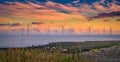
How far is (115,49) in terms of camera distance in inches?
1091

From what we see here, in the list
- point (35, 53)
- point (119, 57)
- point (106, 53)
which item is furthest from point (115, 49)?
point (35, 53)

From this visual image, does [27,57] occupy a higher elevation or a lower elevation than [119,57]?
higher

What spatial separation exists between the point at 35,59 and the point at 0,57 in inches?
61.1

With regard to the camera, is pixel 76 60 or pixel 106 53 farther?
pixel 106 53

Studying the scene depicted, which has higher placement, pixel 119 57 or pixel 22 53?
pixel 22 53

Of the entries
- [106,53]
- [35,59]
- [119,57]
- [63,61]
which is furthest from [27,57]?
[106,53]

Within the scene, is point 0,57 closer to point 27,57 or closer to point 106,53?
point 27,57

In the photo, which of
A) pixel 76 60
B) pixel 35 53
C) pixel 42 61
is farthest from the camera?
pixel 35 53

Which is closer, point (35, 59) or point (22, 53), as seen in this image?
point (35, 59)

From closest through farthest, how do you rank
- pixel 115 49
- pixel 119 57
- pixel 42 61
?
1. pixel 42 61
2. pixel 119 57
3. pixel 115 49

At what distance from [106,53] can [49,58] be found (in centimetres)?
1490

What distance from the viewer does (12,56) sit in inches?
535

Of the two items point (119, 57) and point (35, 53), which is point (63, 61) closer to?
point (35, 53)

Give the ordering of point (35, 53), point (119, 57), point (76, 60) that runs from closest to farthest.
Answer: point (76, 60) < point (35, 53) < point (119, 57)
